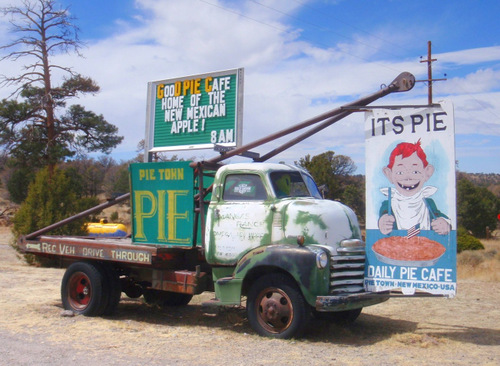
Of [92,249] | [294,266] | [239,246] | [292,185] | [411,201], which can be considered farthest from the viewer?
[92,249]

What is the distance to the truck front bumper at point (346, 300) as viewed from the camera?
691 centimetres

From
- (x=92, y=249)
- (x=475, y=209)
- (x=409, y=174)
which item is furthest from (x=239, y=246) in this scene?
(x=475, y=209)

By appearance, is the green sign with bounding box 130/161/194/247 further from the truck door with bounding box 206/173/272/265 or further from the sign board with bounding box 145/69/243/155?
the sign board with bounding box 145/69/243/155

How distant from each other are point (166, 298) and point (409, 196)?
197 inches

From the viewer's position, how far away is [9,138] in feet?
84.2

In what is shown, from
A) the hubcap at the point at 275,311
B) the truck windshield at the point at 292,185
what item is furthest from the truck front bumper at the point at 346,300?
the truck windshield at the point at 292,185

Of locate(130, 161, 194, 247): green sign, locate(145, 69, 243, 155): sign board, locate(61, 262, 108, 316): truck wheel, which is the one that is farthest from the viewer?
locate(145, 69, 243, 155): sign board

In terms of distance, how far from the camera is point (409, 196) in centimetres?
747

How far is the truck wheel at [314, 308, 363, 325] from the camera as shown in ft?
27.6

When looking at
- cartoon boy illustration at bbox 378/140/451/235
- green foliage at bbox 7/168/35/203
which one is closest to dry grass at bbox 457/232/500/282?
cartoon boy illustration at bbox 378/140/451/235

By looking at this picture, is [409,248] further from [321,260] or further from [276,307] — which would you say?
[276,307]

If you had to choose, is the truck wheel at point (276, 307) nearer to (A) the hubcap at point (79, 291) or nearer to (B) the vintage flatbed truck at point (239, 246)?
(B) the vintage flatbed truck at point (239, 246)

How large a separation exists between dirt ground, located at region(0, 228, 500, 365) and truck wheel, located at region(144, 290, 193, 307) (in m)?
0.17

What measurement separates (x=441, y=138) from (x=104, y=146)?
870 inches
